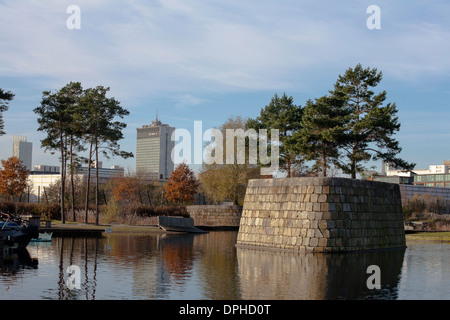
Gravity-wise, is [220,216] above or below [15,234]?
below

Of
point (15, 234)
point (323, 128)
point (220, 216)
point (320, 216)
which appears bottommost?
point (220, 216)

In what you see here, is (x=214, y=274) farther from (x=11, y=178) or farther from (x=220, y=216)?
(x=11, y=178)

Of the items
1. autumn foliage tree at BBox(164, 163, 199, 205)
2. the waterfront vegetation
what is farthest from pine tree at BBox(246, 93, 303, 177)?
autumn foliage tree at BBox(164, 163, 199, 205)

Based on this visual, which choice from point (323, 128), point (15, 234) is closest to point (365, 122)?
point (323, 128)

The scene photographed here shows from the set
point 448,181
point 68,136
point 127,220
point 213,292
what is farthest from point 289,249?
point 448,181

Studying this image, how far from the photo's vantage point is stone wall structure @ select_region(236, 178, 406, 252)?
2864cm

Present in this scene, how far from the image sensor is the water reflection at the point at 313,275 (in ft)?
55.3

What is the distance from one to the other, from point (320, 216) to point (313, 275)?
8185 millimetres

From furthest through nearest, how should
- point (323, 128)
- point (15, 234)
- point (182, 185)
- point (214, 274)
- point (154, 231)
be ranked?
point (182, 185), point (154, 231), point (323, 128), point (15, 234), point (214, 274)

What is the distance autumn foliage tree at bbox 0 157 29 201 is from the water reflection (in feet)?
157

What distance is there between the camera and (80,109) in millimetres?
49906

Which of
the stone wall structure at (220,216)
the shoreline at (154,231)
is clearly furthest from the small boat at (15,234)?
the stone wall structure at (220,216)

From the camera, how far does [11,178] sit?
6888 cm

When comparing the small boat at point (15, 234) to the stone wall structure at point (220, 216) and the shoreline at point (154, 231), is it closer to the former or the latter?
the shoreline at point (154, 231)
